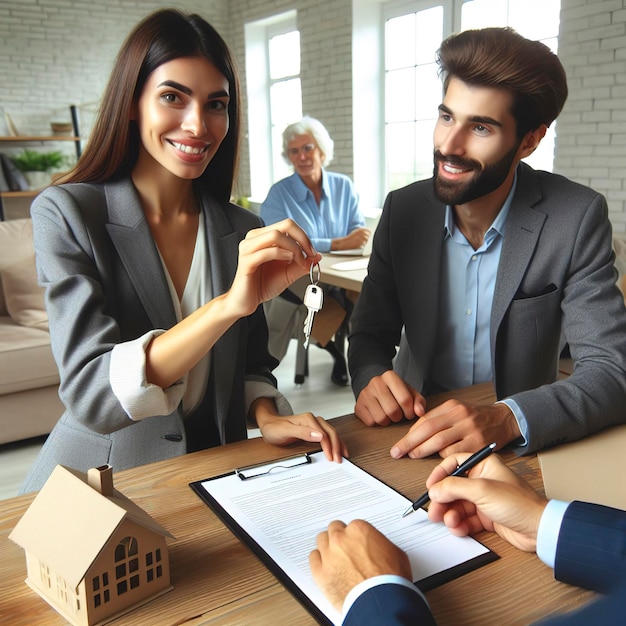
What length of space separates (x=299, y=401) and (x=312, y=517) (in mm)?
3060

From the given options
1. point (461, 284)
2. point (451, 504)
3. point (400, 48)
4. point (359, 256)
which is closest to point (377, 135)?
point (400, 48)

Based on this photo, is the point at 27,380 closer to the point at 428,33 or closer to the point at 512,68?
the point at 512,68

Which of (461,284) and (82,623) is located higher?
(461,284)

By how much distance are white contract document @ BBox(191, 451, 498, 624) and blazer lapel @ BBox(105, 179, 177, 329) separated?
16.1 inches

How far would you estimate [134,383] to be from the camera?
106 cm

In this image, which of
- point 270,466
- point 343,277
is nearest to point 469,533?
point 270,466

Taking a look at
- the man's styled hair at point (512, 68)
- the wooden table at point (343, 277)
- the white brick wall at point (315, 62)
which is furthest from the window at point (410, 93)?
the man's styled hair at point (512, 68)

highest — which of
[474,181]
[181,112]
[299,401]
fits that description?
[181,112]

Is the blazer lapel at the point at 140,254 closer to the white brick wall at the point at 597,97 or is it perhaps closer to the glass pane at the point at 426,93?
the white brick wall at the point at 597,97

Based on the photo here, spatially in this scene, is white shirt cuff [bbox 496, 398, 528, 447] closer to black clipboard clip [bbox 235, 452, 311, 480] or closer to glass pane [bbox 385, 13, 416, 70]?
black clipboard clip [bbox 235, 452, 311, 480]

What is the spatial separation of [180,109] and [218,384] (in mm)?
572

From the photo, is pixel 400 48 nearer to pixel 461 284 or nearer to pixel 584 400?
pixel 461 284

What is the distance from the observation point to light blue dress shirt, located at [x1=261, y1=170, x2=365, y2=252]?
15.7 ft

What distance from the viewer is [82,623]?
2.41ft
